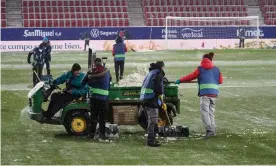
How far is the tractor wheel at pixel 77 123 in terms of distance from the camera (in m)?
16.1

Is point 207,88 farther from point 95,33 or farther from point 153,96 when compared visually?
point 95,33

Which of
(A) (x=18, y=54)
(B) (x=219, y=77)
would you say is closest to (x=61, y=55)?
(A) (x=18, y=54)

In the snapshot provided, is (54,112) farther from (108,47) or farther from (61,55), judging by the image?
(108,47)

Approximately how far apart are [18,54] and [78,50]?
6.34 meters

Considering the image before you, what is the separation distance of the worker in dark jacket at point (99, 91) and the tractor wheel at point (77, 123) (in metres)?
0.43

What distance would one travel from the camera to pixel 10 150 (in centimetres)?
1436

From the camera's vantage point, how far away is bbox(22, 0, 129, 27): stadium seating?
6131 centimetres

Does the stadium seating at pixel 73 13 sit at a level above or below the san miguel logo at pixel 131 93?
above

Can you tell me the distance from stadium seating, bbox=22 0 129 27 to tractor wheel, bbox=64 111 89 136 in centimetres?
4484

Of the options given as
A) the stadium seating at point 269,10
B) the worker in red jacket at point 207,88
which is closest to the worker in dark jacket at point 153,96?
the worker in red jacket at point 207,88

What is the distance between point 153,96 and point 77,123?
7.22ft

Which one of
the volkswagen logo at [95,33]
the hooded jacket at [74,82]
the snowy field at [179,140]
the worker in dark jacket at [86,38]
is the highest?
the volkswagen logo at [95,33]

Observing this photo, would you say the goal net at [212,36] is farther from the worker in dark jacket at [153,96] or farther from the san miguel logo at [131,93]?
the worker in dark jacket at [153,96]

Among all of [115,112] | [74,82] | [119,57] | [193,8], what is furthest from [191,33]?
[74,82]
